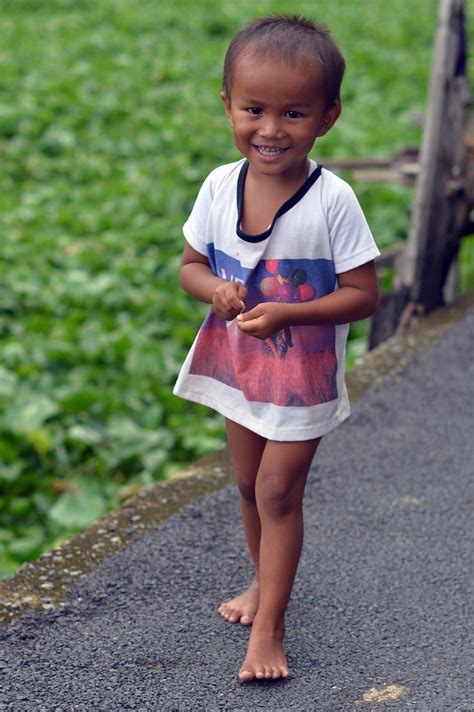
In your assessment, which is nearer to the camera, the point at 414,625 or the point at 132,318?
the point at 414,625

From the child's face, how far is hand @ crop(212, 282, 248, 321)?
276mm

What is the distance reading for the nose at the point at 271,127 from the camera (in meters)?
2.50

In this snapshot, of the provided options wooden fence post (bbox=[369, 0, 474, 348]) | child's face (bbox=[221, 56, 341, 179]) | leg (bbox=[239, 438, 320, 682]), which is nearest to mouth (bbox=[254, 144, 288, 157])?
child's face (bbox=[221, 56, 341, 179])

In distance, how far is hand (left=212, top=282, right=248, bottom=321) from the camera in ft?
8.27

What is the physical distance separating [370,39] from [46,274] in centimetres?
889

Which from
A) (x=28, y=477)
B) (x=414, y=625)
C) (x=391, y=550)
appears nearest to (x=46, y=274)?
(x=28, y=477)

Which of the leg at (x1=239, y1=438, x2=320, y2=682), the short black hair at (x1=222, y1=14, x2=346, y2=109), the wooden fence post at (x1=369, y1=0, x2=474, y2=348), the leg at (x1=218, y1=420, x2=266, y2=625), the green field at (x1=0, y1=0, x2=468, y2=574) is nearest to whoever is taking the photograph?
the short black hair at (x1=222, y1=14, x2=346, y2=109)

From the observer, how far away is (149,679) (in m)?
2.79

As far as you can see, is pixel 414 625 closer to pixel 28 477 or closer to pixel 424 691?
pixel 424 691

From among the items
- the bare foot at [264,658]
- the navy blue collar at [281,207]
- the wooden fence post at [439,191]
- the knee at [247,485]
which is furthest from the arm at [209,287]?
the wooden fence post at [439,191]

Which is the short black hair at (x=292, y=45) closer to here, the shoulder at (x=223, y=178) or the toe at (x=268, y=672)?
the shoulder at (x=223, y=178)

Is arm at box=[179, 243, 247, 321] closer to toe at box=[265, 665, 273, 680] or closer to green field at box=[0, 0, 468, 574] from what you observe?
toe at box=[265, 665, 273, 680]

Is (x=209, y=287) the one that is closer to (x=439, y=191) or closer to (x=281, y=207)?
(x=281, y=207)

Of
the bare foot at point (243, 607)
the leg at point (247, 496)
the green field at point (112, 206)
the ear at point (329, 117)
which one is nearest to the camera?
the ear at point (329, 117)
